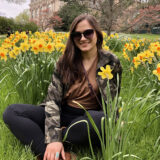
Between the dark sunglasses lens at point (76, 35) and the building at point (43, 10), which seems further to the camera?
the building at point (43, 10)

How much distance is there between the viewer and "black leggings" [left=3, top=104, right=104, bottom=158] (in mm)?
1294

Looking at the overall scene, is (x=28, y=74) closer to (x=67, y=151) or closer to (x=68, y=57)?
(x=68, y=57)

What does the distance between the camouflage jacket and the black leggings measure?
2.9 inches

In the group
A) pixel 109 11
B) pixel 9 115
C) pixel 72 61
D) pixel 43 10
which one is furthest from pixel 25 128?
pixel 43 10

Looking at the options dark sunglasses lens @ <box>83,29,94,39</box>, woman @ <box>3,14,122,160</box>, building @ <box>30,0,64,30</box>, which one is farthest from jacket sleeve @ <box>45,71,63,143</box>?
building @ <box>30,0,64,30</box>

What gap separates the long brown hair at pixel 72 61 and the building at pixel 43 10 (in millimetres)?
12358

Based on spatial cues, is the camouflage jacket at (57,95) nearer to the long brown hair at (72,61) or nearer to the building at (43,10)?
the long brown hair at (72,61)

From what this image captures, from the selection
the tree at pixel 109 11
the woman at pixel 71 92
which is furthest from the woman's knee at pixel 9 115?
the tree at pixel 109 11

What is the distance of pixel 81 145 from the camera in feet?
4.77

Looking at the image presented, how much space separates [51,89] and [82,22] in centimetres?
56

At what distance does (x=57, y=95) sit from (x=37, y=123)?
276mm

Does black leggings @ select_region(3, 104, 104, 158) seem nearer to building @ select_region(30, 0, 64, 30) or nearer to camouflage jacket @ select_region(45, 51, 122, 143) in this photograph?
camouflage jacket @ select_region(45, 51, 122, 143)

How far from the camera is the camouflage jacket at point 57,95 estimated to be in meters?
1.35

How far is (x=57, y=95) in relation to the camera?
4.98ft
